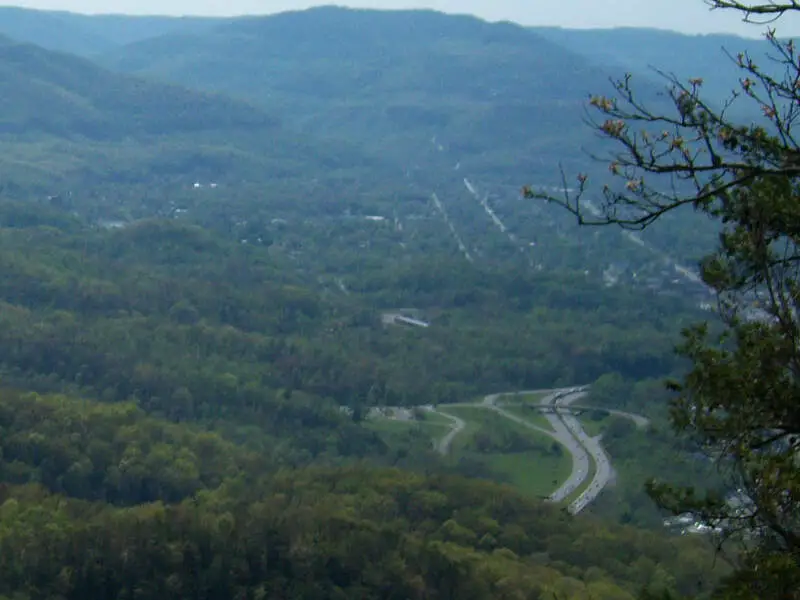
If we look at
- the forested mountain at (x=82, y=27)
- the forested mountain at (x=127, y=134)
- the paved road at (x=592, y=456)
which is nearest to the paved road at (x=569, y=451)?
the paved road at (x=592, y=456)

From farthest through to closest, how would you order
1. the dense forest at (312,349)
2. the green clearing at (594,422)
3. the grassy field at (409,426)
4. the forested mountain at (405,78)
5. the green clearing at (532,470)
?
the forested mountain at (405,78), the green clearing at (594,422), the grassy field at (409,426), the green clearing at (532,470), the dense forest at (312,349)

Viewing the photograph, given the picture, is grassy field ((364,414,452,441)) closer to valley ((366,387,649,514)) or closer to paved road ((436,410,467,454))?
valley ((366,387,649,514))

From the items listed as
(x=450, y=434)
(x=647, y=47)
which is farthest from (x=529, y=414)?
(x=647, y=47)

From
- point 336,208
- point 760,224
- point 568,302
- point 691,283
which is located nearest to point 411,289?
point 568,302

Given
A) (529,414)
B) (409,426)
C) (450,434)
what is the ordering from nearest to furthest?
(450,434)
(409,426)
(529,414)

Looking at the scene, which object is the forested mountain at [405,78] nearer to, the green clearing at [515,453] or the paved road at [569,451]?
the paved road at [569,451]

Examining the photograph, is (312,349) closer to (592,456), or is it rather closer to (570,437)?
(570,437)

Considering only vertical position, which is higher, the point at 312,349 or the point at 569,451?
the point at 569,451
